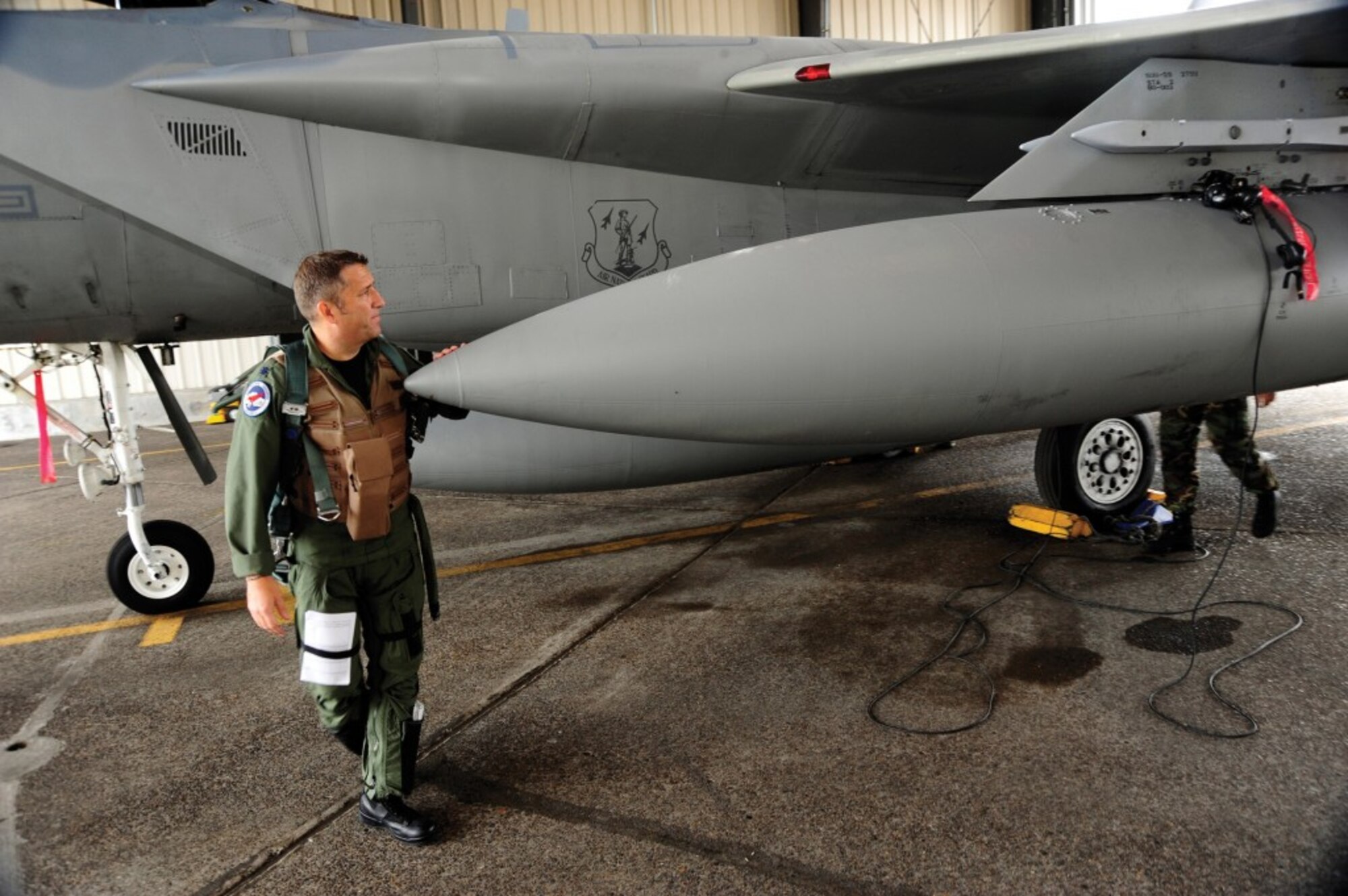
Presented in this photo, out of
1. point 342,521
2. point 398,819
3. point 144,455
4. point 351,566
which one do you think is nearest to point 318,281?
point 342,521

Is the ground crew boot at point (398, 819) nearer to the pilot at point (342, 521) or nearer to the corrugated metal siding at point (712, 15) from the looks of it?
the pilot at point (342, 521)

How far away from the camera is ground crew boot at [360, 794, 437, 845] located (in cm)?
253

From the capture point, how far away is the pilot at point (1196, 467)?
471 centimetres

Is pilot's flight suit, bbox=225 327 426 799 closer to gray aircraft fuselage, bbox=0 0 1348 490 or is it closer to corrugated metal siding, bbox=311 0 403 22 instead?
gray aircraft fuselage, bbox=0 0 1348 490

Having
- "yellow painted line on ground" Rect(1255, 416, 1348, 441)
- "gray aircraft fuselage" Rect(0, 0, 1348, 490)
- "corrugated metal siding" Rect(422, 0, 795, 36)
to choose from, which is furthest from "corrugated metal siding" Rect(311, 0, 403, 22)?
"yellow painted line on ground" Rect(1255, 416, 1348, 441)

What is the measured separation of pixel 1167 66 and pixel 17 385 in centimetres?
559

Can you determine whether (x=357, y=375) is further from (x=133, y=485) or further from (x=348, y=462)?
(x=133, y=485)

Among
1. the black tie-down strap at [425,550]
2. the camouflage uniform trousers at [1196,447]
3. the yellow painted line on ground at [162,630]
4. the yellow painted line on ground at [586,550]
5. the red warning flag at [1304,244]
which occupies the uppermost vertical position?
the red warning flag at [1304,244]

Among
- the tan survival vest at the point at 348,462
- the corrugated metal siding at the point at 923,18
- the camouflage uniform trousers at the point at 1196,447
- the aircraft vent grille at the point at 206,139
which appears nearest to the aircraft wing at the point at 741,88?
the aircraft vent grille at the point at 206,139

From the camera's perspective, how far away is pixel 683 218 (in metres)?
4.69

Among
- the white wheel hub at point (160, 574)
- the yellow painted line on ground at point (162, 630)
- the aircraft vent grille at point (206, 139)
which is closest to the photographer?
the aircraft vent grille at point (206, 139)

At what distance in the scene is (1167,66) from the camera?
4.03 meters

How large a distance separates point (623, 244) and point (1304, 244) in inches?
119

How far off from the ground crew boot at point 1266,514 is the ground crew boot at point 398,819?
438 cm
